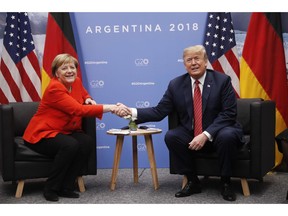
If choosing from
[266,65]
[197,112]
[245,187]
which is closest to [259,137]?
[245,187]

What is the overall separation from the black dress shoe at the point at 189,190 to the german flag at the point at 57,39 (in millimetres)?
1989

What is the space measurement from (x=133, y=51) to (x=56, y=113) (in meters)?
1.46

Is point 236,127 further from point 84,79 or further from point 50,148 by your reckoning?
point 84,79

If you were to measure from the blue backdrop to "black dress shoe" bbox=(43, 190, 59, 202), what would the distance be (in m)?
1.50

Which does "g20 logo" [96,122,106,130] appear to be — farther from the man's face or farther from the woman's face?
the man's face

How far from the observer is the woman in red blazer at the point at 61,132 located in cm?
339

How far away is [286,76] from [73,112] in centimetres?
229

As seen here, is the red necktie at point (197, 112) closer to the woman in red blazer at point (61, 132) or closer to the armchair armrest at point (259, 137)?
the armchair armrest at point (259, 137)

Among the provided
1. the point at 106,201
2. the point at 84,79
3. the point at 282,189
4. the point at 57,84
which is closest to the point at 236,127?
the point at 282,189

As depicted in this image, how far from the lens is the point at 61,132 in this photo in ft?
11.6

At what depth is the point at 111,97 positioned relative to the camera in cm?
468

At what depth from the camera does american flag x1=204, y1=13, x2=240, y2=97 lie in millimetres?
4500

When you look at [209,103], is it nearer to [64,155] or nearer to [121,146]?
[121,146]

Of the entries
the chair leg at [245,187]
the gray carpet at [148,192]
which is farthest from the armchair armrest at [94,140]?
the chair leg at [245,187]
